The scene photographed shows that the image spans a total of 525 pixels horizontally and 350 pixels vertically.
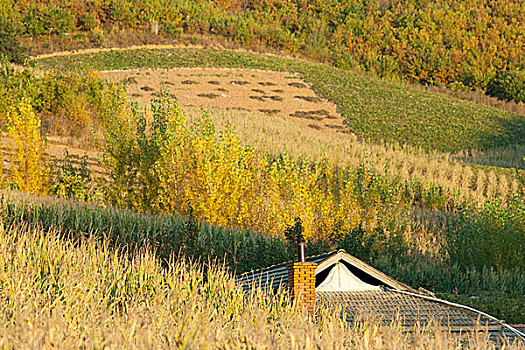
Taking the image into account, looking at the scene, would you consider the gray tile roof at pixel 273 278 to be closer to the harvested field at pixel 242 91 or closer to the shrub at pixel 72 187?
the shrub at pixel 72 187

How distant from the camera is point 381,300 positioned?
33.4ft

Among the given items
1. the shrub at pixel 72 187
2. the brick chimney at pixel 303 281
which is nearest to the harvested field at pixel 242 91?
the shrub at pixel 72 187

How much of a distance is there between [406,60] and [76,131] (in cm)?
5234

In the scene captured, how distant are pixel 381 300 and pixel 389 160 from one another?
70.9ft

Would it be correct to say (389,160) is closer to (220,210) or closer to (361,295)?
(220,210)

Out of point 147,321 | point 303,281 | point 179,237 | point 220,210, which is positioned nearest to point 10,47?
point 220,210

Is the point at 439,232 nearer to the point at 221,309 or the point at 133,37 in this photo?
the point at 221,309

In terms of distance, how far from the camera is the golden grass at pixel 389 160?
2792 centimetres

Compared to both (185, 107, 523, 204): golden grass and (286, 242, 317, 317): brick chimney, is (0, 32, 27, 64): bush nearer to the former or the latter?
(185, 107, 523, 204): golden grass

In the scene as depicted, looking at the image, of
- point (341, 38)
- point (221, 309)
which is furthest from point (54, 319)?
point (341, 38)

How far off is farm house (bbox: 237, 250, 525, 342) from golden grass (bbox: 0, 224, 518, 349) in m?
1.48

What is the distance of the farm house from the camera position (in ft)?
29.7

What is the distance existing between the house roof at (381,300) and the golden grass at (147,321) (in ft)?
6.96

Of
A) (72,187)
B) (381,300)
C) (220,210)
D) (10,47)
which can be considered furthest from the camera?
(10,47)
